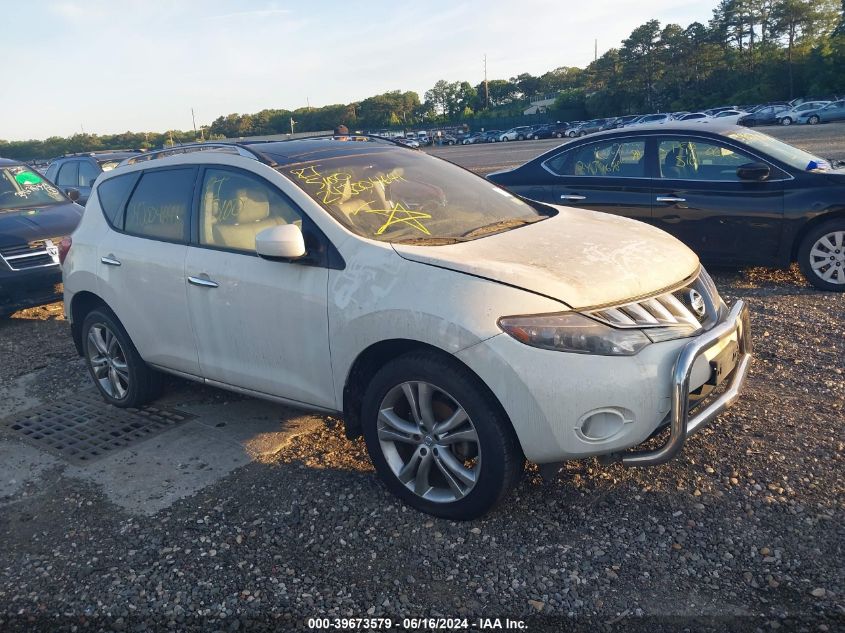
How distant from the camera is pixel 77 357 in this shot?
646 centimetres

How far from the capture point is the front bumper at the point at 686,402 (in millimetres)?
2891

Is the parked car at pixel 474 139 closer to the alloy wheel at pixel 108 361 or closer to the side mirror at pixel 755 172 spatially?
the side mirror at pixel 755 172

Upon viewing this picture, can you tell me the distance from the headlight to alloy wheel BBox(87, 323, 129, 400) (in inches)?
123

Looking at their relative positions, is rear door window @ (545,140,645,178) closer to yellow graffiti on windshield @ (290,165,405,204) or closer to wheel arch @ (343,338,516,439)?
yellow graffiti on windshield @ (290,165,405,204)

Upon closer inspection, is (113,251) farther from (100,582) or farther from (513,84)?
(513,84)

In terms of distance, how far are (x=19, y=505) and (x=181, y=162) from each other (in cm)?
219

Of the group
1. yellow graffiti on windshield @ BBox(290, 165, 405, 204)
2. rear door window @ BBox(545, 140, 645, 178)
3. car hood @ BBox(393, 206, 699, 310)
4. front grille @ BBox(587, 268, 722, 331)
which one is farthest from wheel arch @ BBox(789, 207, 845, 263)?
yellow graffiti on windshield @ BBox(290, 165, 405, 204)

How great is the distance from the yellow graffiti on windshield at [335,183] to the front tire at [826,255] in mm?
4487

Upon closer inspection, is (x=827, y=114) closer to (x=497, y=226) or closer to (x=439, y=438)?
(x=497, y=226)

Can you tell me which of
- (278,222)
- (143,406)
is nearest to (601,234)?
(278,222)

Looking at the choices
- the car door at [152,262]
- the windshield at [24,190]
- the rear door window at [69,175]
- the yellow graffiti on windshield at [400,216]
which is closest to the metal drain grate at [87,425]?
the car door at [152,262]

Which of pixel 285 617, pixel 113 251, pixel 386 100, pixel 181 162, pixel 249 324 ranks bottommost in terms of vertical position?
pixel 285 617

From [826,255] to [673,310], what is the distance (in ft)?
13.9

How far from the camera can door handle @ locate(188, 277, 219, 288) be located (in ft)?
13.1
